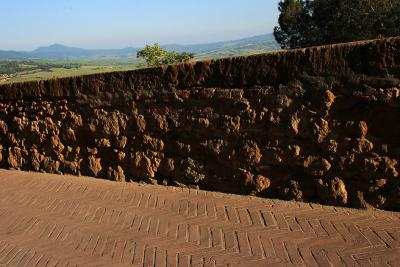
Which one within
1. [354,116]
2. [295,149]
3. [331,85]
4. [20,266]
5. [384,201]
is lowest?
[20,266]

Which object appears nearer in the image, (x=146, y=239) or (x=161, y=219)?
(x=146, y=239)

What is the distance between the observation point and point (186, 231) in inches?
161

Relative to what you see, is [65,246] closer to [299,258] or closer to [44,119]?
[299,258]

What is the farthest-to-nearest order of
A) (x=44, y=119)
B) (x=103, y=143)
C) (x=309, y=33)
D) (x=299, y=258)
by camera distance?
(x=309, y=33) → (x=44, y=119) → (x=103, y=143) → (x=299, y=258)

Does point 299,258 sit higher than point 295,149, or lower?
lower

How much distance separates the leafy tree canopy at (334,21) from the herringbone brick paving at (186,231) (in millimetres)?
22614

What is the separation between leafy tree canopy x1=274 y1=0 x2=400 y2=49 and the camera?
2489 centimetres

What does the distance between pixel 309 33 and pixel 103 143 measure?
27.0 meters

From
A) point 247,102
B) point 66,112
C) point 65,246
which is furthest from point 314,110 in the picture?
point 66,112

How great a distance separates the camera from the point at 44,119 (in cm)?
619

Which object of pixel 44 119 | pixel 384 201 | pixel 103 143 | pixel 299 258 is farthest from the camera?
pixel 44 119

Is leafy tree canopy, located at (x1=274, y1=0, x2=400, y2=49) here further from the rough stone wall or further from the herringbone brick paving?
the herringbone brick paving

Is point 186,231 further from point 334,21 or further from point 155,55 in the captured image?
point 155,55

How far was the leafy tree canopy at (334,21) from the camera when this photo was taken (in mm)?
24891
